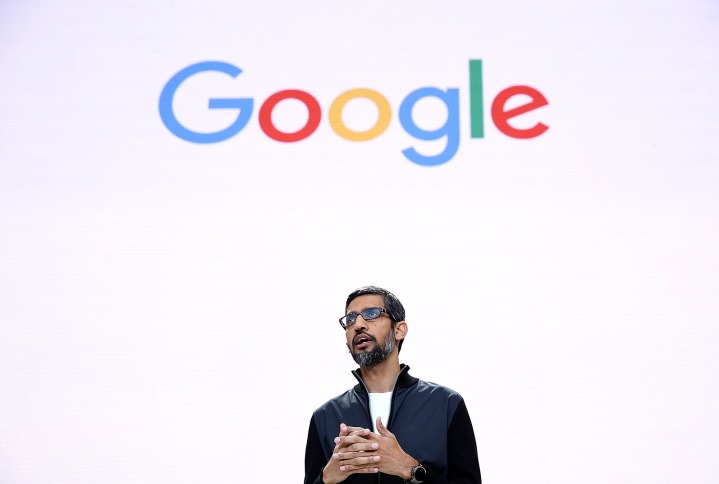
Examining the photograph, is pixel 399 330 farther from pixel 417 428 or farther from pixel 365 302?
pixel 417 428

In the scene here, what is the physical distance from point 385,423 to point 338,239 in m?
0.95

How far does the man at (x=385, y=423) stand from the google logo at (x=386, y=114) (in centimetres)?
96

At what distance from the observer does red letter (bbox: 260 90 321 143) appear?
3.04 m

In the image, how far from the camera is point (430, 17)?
10.2 ft

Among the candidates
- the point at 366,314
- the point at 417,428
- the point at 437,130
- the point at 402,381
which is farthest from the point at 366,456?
the point at 437,130

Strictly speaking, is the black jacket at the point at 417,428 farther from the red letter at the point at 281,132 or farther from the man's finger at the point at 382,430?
the red letter at the point at 281,132

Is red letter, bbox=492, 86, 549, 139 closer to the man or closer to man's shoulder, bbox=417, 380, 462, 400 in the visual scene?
the man

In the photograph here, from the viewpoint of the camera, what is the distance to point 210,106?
3.07 metres

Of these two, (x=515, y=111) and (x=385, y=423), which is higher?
(x=515, y=111)

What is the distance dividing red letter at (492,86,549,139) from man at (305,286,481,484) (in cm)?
107

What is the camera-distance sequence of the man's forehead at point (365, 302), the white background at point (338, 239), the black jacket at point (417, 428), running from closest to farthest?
the black jacket at point (417, 428) → the man's forehead at point (365, 302) → the white background at point (338, 239)

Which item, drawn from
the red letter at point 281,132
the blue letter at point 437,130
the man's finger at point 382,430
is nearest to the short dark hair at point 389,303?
the man's finger at point 382,430

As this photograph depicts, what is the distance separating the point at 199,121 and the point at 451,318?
125cm

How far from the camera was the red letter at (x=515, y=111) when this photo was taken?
9.82 feet
